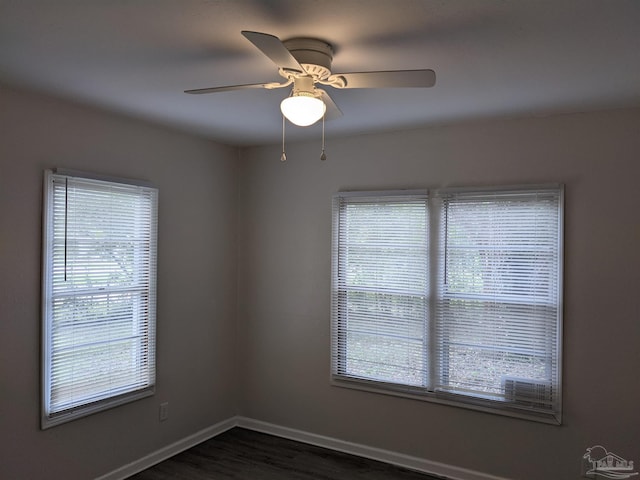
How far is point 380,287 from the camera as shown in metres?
3.73

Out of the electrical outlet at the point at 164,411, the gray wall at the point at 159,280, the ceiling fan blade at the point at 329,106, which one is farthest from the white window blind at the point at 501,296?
the electrical outlet at the point at 164,411

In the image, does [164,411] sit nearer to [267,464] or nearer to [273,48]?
[267,464]

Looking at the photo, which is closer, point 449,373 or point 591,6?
point 591,6

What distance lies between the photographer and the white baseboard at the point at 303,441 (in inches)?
134

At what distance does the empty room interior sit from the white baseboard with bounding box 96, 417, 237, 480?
3cm

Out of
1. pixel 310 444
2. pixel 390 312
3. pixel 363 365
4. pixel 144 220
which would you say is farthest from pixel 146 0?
pixel 310 444

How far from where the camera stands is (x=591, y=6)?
1687 mm

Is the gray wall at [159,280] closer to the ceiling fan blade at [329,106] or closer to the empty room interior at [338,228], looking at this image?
the empty room interior at [338,228]

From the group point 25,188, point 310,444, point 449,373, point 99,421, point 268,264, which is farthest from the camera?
point 268,264

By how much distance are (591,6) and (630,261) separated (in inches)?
73.3

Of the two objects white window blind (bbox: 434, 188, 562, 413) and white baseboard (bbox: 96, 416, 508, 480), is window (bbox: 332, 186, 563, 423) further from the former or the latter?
white baseboard (bbox: 96, 416, 508, 480)

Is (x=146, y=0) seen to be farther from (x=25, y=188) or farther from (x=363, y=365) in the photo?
(x=363, y=365)

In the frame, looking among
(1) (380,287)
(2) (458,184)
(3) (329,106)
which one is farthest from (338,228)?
(3) (329,106)
